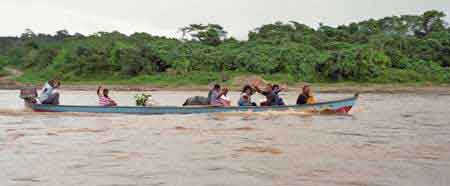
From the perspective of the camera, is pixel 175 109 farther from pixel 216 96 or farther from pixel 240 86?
pixel 240 86

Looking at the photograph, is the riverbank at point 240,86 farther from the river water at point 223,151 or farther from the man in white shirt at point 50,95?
the man in white shirt at point 50,95

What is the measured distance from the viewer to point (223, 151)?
10016mm

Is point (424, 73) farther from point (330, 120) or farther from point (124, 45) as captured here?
point (330, 120)

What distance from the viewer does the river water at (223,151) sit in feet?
25.2

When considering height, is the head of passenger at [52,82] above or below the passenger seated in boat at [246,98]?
above

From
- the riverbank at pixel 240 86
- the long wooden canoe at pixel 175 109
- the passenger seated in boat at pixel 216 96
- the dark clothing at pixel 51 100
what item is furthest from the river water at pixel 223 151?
the riverbank at pixel 240 86

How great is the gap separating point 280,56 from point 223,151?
Answer: 3594cm

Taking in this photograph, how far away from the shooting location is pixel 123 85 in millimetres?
45375

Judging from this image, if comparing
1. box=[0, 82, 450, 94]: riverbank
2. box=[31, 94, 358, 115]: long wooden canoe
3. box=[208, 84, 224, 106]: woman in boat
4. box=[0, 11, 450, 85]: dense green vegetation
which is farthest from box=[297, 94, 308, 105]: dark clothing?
box=[0, 11, 450, 85]: dense green vegetation

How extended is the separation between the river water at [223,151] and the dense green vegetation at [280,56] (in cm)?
2671

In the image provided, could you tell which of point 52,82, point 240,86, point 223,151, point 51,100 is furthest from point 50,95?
point 240,86

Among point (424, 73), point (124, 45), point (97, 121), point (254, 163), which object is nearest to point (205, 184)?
point (254, 163)

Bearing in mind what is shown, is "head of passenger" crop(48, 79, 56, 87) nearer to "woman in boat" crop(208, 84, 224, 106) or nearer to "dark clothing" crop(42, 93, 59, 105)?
"dark clothing" crop(42, 93, 59, 105)

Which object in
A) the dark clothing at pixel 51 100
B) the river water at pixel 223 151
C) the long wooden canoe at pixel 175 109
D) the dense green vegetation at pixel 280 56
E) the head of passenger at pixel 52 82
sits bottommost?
the river water at pixel 223 151
